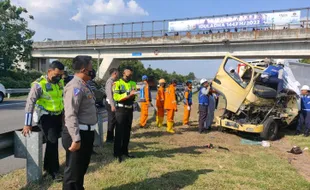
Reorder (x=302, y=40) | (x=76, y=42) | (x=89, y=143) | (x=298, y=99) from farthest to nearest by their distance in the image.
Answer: (x=76, y=42) < (x=302, y=40) < (x=298, y=99) < (x=89, y=143)

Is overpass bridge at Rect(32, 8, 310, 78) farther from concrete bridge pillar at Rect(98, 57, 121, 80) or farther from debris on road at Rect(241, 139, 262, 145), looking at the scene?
debris on road at Rect(241, 139, 262, 145)

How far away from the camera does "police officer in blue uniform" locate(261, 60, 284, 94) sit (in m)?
8.86

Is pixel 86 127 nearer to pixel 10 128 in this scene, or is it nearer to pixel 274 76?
pixel 10 128

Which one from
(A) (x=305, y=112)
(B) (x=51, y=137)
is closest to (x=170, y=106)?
(A) (x=305, y=112)

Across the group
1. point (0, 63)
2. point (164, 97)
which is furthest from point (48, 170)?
point (0, 63)

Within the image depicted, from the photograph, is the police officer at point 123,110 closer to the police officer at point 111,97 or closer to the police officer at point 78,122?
the police officer at point 111,97

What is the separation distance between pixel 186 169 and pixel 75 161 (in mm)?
2362

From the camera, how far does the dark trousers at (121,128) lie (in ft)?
18.0

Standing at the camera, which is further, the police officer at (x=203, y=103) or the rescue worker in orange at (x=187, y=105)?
the rescue worker in orange at (x=187, y=105)

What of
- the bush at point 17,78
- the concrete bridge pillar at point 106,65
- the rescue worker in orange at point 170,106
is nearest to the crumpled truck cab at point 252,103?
the rescue worker in orange at point 170,106

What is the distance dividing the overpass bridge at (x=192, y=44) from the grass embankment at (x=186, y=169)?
16.2m

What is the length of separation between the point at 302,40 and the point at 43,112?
20462 mm

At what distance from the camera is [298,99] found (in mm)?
9508

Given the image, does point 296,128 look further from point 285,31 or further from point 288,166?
point 285,31
